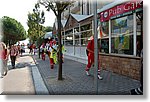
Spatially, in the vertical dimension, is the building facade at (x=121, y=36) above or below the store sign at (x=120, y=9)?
below

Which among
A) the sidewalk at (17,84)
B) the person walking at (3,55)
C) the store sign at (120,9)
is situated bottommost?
the sidewalk at (17,84)

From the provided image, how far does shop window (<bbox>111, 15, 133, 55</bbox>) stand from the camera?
26.0 feet

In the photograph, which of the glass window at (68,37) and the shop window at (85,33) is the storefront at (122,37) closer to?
the shop window at (85,33)

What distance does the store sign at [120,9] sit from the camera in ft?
23.4

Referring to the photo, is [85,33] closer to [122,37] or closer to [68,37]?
[68,37]

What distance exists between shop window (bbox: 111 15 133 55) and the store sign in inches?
11.0

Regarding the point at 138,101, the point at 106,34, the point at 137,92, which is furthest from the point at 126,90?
the point at 106,34

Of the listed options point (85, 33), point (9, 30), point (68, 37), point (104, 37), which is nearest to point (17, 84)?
point (104, 37)

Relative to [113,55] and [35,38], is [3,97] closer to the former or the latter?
[113,55]

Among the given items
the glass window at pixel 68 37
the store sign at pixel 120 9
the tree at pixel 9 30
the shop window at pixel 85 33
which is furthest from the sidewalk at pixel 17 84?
the glass window at pixel 68 37

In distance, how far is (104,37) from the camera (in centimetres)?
1020

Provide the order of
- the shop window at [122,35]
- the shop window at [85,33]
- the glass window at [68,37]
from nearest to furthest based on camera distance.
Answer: the shop window at [122,35] → the shop window at [85,33] → the glass window at [68,37]

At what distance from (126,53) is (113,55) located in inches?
30.7

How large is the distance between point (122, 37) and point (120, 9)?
3.61 ft
